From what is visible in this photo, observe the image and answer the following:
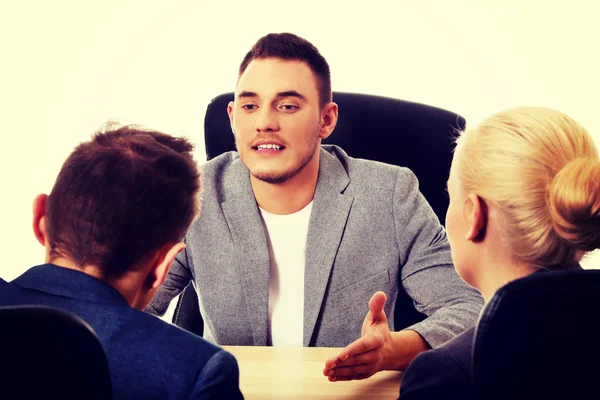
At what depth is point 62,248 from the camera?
3.42ft

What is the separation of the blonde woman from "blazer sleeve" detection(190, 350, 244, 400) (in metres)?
0.24

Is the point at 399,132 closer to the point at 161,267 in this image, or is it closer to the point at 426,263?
the point at 426,263

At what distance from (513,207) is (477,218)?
2.9 inches

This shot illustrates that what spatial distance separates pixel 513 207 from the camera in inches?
46.1

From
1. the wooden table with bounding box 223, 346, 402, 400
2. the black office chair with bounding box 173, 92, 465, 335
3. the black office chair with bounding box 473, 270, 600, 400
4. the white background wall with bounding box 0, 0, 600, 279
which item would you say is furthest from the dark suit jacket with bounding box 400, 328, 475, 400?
the white background wall with bounding box 0, 0, 600, 279

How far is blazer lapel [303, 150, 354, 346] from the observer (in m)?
1.81

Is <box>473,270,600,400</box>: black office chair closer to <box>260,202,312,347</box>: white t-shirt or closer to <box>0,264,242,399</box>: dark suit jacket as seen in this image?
<box>0,264,242,399</box>: dark suit jacket

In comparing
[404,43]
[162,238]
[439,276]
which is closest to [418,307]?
[439,276]

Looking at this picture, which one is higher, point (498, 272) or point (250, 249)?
point (498, 272)

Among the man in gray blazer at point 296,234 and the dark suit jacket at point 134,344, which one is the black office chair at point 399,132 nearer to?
the man in gray blazer at point 296,234

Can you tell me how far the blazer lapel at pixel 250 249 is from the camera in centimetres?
180

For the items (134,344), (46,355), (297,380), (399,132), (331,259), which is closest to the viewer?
(46,355)

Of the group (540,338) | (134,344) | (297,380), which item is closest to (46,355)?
(134,344)

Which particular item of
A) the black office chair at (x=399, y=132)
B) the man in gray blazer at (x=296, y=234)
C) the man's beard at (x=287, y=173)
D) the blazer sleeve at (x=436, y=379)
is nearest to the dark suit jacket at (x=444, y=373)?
the blazer sleeve at (x=436, y=379)
